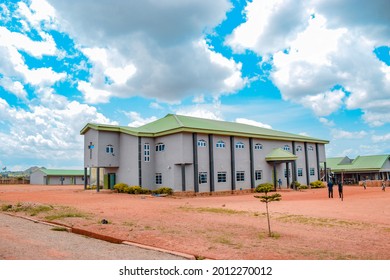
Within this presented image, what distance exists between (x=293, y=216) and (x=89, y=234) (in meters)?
9.32

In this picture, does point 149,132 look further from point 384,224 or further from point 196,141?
point 384,224

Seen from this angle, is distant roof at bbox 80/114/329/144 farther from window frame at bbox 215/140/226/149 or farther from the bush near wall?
the bush near wall

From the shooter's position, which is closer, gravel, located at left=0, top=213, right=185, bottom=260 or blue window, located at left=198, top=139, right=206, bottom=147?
gravel, located at left=0, top=213, right=185, bottom=260

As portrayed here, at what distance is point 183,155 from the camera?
3080 cm

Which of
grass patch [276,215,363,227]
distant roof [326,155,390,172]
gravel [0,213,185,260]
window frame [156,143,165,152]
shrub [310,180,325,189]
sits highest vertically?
window frame [156,143,165,152]

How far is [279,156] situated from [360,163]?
25.7 meters

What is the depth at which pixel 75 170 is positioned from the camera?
239 feet

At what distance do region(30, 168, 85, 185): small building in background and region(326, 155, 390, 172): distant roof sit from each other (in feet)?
166

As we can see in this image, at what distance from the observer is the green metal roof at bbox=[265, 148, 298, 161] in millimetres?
37406

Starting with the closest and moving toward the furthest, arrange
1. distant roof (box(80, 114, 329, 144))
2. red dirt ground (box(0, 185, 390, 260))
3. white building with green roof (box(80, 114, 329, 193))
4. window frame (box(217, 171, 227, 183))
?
red dirt ground (box(0, 185, 390, 260)) → white building with green roof (box(80, 114, 329, 193)) → distant roof (box(80, 114, 329, 144)) → window frame (box(217, 171, 227, 183))

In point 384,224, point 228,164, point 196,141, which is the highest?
point 196,141

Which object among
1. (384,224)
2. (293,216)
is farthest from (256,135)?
(384,224)

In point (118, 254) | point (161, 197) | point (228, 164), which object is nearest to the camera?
point (118, 254)

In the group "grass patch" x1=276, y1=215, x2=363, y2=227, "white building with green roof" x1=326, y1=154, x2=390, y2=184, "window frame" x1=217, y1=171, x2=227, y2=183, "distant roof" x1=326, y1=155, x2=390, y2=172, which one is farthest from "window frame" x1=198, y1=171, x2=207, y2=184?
"distant roof" x1=326, y1=155, x2=390, y2=172
